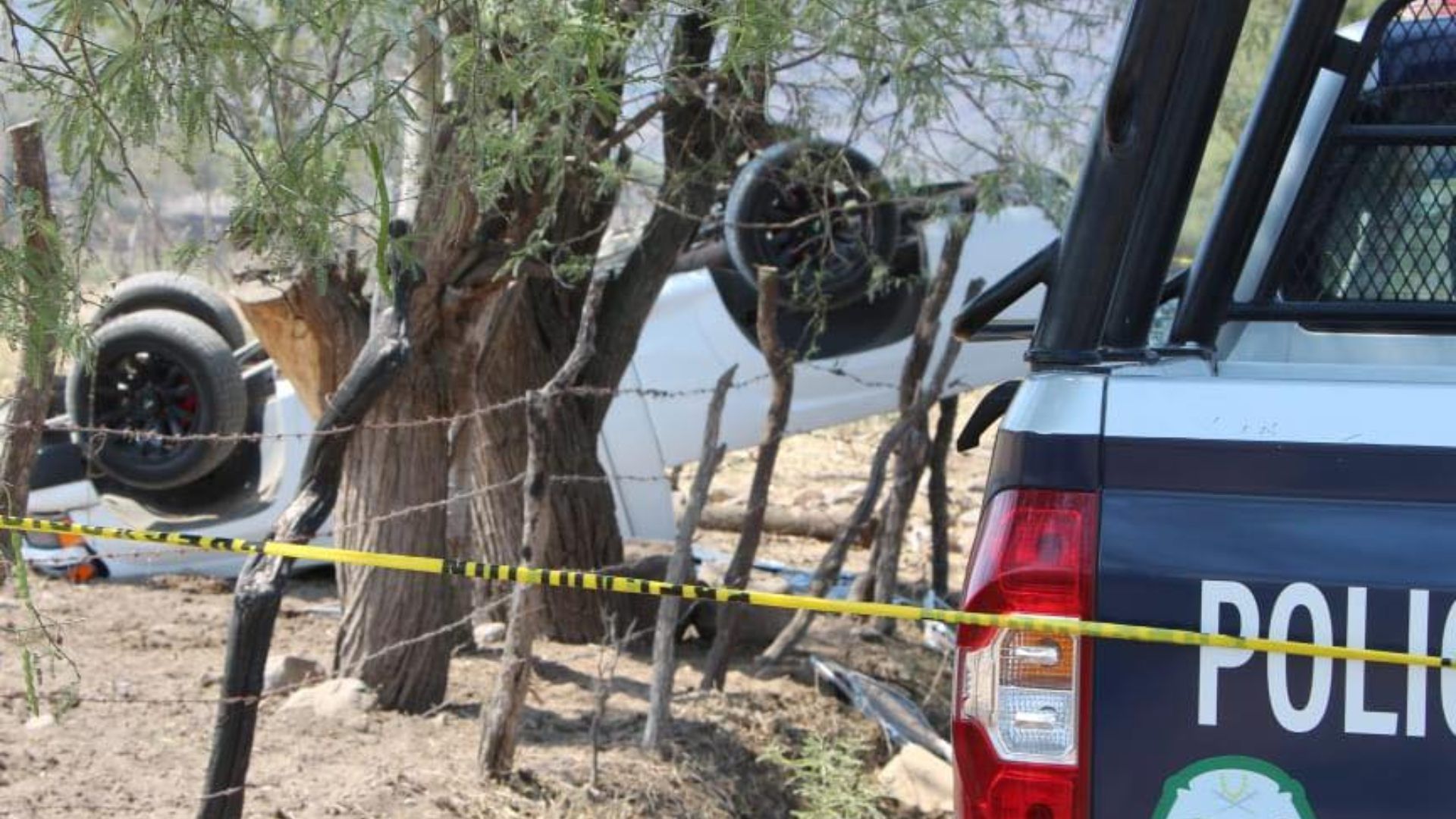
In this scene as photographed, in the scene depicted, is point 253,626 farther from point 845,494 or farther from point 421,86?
point 845,494

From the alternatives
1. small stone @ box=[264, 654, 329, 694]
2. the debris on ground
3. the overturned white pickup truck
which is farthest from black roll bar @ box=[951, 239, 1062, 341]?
the overturned white pickup truck

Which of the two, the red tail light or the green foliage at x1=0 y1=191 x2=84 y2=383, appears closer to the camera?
Result: the red tail light

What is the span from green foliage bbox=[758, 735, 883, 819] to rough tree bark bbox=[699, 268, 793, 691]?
0.50 m

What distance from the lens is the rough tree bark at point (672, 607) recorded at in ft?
17.9

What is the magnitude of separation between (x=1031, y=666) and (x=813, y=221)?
17.1 ft

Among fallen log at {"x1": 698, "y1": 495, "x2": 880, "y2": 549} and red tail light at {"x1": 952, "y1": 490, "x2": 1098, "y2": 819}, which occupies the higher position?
fallen log at {"x1": 698, "y1": 495, "x2": 880, "y2": 549}

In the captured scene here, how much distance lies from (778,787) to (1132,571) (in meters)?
3.63

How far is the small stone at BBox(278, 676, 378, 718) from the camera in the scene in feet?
18.5

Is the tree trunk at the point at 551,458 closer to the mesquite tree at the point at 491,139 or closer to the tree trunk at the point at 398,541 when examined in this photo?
the mesquite tree at the point at 491,139

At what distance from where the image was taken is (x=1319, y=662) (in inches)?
86.2

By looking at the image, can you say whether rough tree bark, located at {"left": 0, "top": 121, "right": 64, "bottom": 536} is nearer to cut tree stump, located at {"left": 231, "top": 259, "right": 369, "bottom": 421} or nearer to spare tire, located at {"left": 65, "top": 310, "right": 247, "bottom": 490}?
cut tree stump, located at {"left": 231, "top": 259, "right": 369, "bottom": 421}

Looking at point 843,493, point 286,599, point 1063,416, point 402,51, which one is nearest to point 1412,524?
point 1063,416

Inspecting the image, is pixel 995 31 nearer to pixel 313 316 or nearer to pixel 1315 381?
pixel 313 316

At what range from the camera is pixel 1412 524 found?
219cm
